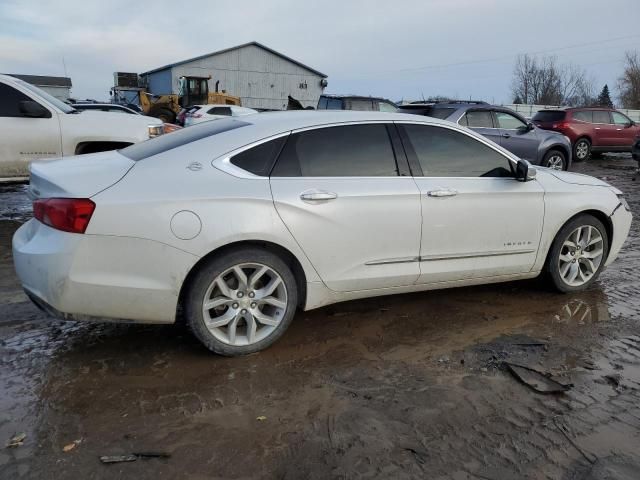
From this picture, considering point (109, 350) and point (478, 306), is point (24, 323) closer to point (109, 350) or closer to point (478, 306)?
point (109, 350)

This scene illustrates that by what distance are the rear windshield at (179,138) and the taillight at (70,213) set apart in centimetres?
54

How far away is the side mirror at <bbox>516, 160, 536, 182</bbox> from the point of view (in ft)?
14.4

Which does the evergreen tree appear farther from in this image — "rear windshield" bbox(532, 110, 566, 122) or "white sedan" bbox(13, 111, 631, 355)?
"white sedan" bbox(13, 111, 631, 355)

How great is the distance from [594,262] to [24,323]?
4760 millimetres

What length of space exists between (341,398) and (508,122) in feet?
35.7

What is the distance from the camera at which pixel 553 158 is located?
13.0 meters

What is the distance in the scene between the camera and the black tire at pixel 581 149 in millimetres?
17500

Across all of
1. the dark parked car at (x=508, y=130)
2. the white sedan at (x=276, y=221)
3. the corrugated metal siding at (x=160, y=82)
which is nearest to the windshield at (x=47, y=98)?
the white sedan at (x=276, y=221)

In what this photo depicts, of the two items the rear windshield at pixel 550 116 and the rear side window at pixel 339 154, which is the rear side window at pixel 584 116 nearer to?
the rear windshield at pixel 550 116

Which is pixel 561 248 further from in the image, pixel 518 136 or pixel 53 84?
pixel 53 84

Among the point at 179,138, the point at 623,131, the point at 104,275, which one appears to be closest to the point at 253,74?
the point at 623,131

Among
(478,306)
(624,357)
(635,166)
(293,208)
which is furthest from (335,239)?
(635,166)

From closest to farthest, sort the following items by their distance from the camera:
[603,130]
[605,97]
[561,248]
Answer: [561,248]
[603,130]
[605,97]

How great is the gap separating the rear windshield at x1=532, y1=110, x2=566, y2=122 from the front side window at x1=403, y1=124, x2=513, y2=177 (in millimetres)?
14846
